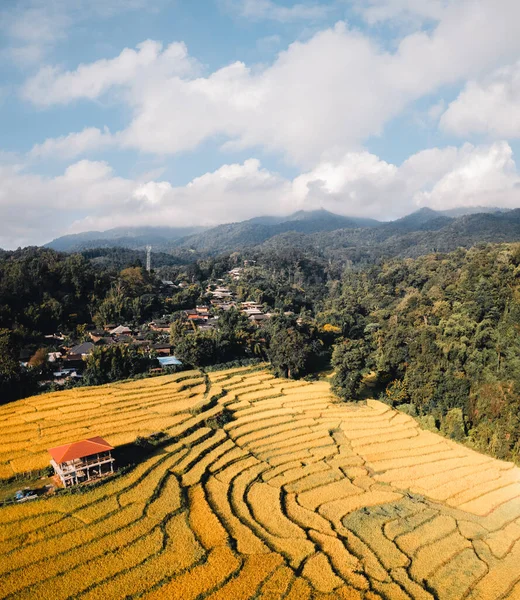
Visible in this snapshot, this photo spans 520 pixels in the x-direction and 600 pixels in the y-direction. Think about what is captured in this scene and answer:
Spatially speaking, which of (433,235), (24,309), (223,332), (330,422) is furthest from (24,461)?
(433,235)

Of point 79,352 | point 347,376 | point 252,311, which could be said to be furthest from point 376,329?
point 79,352

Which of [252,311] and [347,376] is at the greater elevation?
[252,311]

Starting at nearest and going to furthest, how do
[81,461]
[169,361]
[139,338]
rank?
1. [81,461]
2. [169,361]
3. [139,338]

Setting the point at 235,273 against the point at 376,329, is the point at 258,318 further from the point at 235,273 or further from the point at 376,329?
the point at 235,273

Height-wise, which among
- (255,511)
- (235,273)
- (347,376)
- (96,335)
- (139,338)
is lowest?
(255,511)

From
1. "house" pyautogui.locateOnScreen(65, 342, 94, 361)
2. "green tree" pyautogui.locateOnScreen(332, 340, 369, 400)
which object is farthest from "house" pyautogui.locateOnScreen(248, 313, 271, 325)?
"house" pyautogui.locateOnScreen(65, 342, 94, 361)

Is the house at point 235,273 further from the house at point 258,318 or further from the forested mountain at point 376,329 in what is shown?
the house at point 258,318
